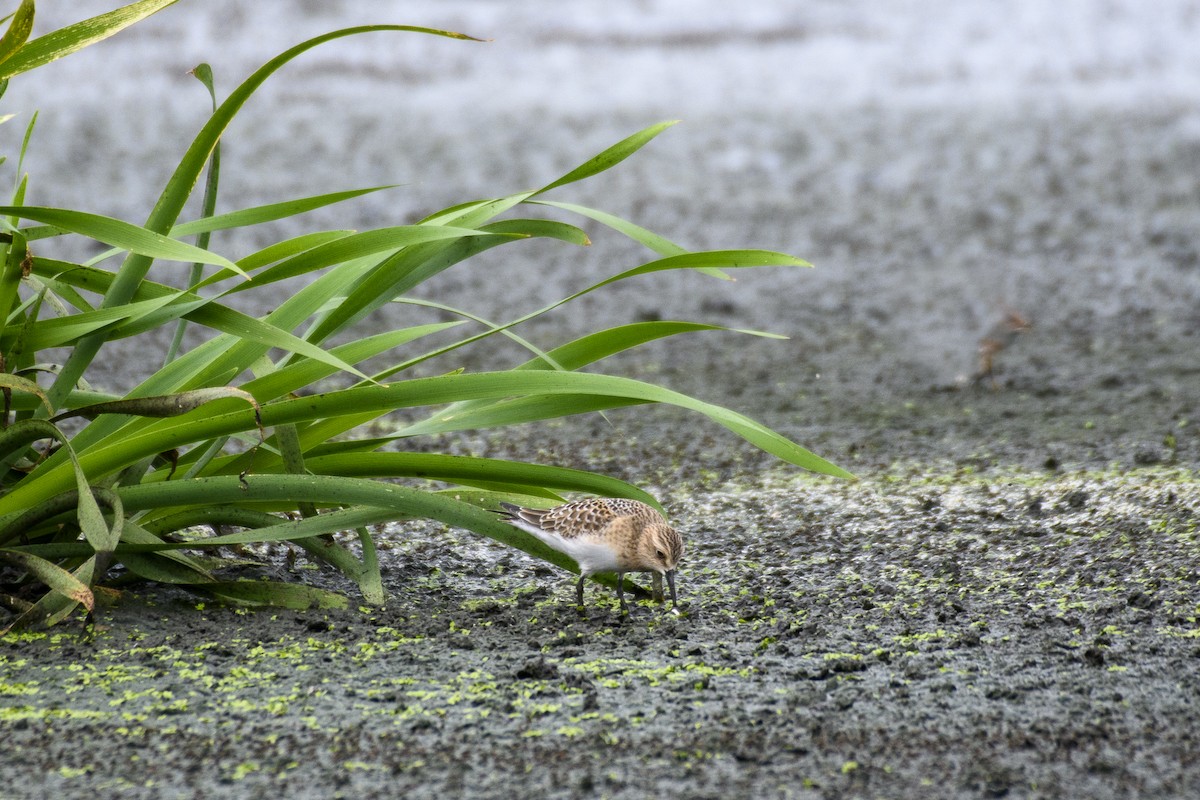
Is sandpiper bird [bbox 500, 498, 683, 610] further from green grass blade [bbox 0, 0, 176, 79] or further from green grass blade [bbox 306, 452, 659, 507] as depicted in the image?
green grass blade [bbox 0, 0, 176, 79]

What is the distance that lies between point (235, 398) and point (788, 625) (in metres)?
1.54

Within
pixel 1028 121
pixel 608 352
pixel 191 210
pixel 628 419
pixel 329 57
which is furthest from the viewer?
pixel 329 57

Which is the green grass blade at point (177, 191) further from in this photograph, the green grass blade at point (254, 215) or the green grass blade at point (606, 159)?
the green grass blade at point (606, 159)

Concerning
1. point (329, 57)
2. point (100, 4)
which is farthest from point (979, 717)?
point (100, 4)

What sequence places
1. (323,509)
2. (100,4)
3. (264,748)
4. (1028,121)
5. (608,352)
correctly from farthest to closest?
(100,4)
(1028,121)
(323,509)
(608,352)
(264,748)

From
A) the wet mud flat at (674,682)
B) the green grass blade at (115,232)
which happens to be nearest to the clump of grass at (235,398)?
the green grass blade at (115,232)

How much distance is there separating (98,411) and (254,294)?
547 centimetres

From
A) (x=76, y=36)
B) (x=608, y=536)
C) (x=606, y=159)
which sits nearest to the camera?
(x=76, y=36)

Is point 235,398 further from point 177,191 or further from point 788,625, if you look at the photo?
point 788,625

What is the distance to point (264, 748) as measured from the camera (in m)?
2.71

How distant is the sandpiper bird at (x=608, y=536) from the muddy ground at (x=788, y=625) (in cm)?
15

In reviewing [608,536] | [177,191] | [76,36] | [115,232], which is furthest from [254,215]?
[608,536]

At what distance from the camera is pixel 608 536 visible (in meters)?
3.58

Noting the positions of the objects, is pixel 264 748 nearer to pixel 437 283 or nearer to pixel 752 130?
pixel 437 283
